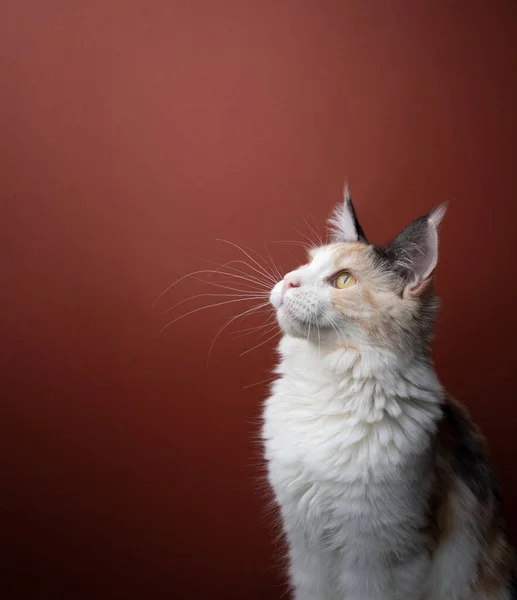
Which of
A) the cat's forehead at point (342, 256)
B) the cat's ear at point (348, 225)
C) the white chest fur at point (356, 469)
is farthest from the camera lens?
the cat's ear at point (348, 225)

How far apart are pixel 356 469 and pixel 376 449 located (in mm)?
59

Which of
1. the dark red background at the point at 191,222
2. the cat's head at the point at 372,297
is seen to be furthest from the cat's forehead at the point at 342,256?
the dark red background at the point at 191,222

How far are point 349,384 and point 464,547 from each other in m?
0.45

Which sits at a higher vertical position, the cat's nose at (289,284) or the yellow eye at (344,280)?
the cat's nose at (289,284)

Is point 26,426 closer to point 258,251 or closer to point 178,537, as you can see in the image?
point 178,537

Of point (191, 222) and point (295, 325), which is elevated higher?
point (191, 222)

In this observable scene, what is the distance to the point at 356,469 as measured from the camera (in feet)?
4.04

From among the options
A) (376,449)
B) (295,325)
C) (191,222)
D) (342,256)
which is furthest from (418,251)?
(191,222)

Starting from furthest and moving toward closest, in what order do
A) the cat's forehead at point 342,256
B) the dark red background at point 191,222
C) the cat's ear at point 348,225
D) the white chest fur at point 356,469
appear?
the dark red background at point 191,222 → the cat's ear at point 348,225 → the cat's forehead at point 342,256 → the white chest fur at point 356,469

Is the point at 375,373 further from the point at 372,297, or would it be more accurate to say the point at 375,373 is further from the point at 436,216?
the point at 436,216

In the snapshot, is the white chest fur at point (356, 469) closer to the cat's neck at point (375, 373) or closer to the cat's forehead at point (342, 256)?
the cat's neck at point (375, 373)

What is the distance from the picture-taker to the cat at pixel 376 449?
1.22 meters

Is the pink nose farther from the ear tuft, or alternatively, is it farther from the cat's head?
the ear tuft

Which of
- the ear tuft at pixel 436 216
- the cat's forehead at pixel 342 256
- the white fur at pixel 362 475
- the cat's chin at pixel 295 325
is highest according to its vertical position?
the ear tuft at pixel 436 216
